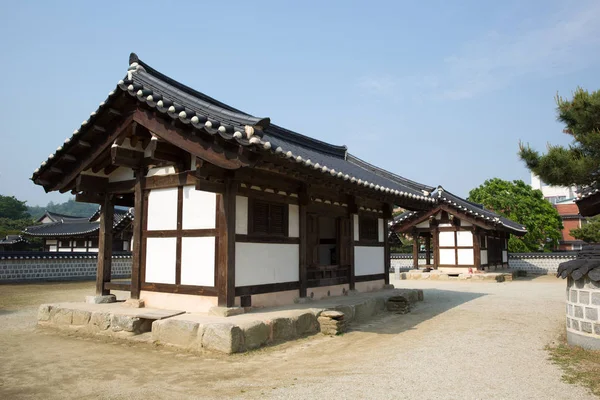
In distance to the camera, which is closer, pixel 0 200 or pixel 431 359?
pixel 431 359

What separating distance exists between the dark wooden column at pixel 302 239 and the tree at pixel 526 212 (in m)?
29.6

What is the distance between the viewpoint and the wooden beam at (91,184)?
1046 cm

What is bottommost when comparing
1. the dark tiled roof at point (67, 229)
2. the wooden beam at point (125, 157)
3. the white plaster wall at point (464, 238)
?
the white plaster wall at point (464, 238)

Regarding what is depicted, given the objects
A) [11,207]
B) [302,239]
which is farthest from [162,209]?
[11,207]

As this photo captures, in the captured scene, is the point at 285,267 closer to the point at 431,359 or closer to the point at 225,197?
the point at 225,197

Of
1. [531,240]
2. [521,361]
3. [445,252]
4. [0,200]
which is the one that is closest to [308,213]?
[521,361]

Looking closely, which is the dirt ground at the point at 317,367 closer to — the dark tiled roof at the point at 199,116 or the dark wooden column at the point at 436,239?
the dark tiled roof at the point at 199,116

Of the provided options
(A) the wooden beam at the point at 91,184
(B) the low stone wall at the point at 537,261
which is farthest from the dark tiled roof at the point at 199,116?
→ (B) the low stone wall at the point at 537,261

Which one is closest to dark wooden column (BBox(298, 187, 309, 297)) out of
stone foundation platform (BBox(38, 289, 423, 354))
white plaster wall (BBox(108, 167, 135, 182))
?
stone foundation platform (BBox(38, 289, 423, 354))

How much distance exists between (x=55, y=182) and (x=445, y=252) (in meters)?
21.3

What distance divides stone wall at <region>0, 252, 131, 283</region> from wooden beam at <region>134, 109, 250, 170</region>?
19.5 metres

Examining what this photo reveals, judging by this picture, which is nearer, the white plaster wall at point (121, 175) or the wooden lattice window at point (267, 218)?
the wooden lattice window at point (267, 218)

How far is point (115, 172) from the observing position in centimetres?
1095

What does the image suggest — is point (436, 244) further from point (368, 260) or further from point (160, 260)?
point (160, 260)
